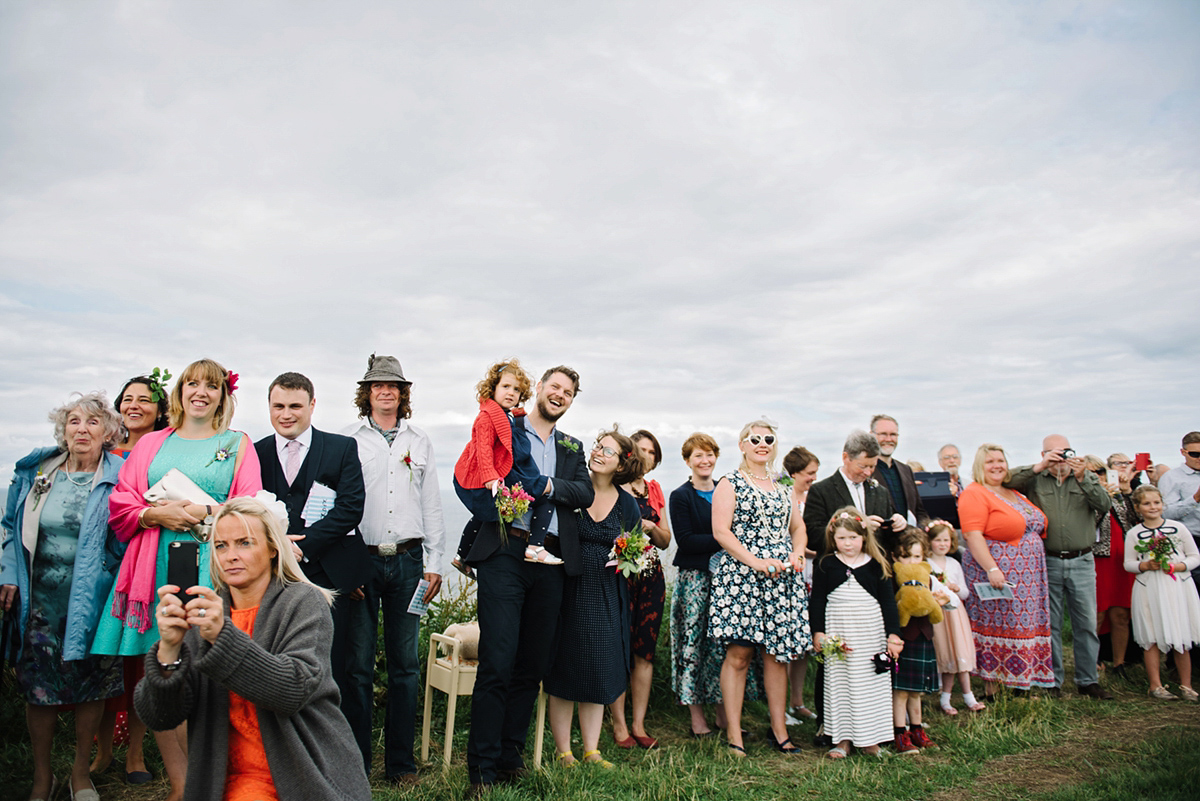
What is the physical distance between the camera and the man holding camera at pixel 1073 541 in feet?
22.6

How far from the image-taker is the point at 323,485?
14.1 feet

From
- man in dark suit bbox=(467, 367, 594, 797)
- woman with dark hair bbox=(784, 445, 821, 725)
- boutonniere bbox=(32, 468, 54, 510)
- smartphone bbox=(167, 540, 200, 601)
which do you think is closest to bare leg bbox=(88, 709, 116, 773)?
boutonniere bbox=(32, 468, 54, 510)

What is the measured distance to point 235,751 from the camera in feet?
8.56

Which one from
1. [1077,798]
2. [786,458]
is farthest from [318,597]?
[786,458]

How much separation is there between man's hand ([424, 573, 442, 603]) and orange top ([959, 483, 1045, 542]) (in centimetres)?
464

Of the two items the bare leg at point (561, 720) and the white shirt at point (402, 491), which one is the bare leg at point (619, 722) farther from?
the white shirt at point (402, 491)

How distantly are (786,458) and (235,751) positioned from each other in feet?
17.2

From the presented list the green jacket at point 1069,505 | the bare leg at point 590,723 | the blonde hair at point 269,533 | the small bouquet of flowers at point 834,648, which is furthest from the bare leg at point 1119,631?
the blonde hair at point 269,533

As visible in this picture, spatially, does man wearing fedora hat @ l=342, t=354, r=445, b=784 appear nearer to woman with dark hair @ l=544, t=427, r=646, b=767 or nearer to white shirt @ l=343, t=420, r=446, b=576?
white shirt @ l=343, t=420, r=446, b=576

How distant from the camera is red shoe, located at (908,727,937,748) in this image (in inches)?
214

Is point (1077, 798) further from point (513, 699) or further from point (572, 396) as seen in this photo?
point (572, 396)

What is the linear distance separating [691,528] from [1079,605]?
148 inches

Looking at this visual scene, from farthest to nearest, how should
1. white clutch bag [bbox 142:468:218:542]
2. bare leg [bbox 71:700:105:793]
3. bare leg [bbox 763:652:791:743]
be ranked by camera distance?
→ 1. bare leg [bbox 763:652:791:743]
2. bare leg [bbox 71:700:105:793]
3. white clutch bag [bbox 142:468:218:542]

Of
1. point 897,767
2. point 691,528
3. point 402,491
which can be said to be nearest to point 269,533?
point 402,491
